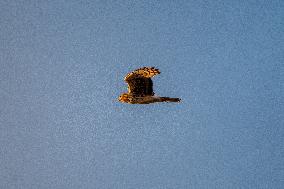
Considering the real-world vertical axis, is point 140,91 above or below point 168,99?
above

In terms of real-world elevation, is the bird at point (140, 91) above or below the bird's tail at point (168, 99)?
above

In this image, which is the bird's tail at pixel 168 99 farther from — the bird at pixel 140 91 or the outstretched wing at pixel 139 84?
the outstretched wing at pixel 139 84

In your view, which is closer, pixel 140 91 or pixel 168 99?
pixel 168 99

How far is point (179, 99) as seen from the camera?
62.6 feet

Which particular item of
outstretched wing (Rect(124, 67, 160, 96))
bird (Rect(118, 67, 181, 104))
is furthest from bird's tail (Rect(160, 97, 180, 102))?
outstretched wing (Rect(124, 67, 160, 96))

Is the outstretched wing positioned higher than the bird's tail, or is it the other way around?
the outstretched wing

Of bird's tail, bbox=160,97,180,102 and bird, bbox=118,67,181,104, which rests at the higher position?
bird, bbox=118,67,181,104

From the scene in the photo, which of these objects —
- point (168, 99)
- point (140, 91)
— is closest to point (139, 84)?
point (140, 91)

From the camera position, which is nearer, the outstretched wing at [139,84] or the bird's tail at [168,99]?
the bird's tail at [168,99]

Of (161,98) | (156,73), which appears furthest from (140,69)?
(161,98)

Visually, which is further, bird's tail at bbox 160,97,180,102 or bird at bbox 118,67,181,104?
bird at bbox 118,67,181,104

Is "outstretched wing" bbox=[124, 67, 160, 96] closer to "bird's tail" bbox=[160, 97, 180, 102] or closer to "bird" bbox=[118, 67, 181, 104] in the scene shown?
"bird" bbox=[118, 67, 181, 104]

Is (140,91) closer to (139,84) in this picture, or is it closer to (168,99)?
(139,84)

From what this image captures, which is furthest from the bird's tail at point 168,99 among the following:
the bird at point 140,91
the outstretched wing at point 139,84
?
the outstretched wing at point 139,84
